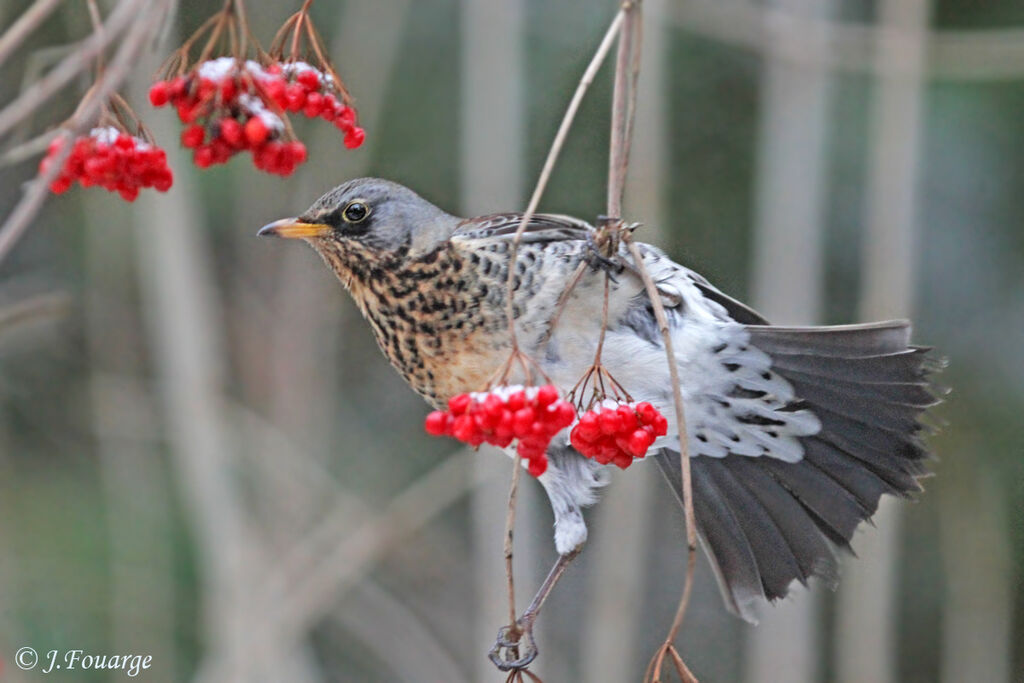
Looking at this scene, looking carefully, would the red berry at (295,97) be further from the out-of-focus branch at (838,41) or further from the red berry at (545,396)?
the out-of-focus branch at (838,41)

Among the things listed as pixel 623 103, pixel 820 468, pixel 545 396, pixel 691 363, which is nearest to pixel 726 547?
pixel 820 468

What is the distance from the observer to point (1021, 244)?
3.40 m

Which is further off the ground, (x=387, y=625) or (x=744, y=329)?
(x=744, y=329)

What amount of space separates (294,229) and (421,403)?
2.41 m

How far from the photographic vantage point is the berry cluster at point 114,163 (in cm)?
133

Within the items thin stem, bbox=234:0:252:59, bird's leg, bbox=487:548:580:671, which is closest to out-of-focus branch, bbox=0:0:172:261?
thin stem, bbox=234:0:252:59

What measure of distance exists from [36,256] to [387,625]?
1634 mm

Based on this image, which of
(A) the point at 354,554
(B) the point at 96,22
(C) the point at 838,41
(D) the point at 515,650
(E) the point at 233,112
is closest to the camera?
(B) the point at 96,22

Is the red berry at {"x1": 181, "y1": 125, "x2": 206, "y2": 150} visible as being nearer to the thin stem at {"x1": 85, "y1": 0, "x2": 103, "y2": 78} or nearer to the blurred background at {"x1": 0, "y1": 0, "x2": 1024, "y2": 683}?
the thin stem at {"x1": 85, "y1": 0, "x2": 103, "y2": 78}

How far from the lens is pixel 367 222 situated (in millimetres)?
1912

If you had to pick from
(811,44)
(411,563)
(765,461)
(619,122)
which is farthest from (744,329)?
(411,563)

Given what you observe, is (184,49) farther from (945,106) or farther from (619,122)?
(945,106)

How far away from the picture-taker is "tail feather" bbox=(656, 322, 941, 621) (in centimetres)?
187

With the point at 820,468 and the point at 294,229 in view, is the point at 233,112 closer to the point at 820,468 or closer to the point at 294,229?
the point at 294,229
